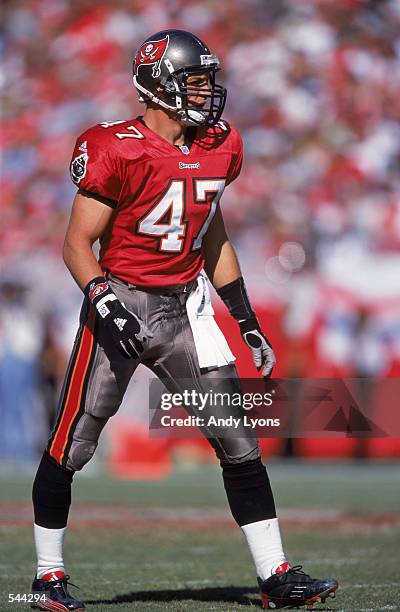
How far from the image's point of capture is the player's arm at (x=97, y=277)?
15.1 ft

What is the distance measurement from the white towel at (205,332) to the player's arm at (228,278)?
18 centimetres

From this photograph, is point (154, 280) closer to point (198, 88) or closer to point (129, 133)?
point (129, 133)

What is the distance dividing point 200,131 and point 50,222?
10.7 m

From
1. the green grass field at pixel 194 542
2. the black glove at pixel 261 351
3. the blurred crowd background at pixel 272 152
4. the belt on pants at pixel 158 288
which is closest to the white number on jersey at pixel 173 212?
the belt on pants at pixel 158 288

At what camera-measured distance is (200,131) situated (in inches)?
196

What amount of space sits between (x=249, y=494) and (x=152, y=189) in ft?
3.74

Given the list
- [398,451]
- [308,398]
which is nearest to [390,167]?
[398,451]

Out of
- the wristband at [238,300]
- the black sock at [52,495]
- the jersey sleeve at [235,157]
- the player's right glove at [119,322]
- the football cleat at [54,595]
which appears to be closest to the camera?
the player's right glove at [119,322]

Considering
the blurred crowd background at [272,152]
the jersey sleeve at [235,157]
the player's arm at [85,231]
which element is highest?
the blurred crowd background at [272,152]

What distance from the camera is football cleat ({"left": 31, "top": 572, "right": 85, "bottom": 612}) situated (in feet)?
15.4

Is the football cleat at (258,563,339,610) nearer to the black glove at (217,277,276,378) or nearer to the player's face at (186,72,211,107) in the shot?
the black glove at (217,277,276,378)

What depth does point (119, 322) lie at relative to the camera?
459 centimetres

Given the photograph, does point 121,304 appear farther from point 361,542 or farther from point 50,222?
point 50,222

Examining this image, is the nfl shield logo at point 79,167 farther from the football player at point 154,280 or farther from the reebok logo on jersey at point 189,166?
the reebok logo on jersey at point 189,166
